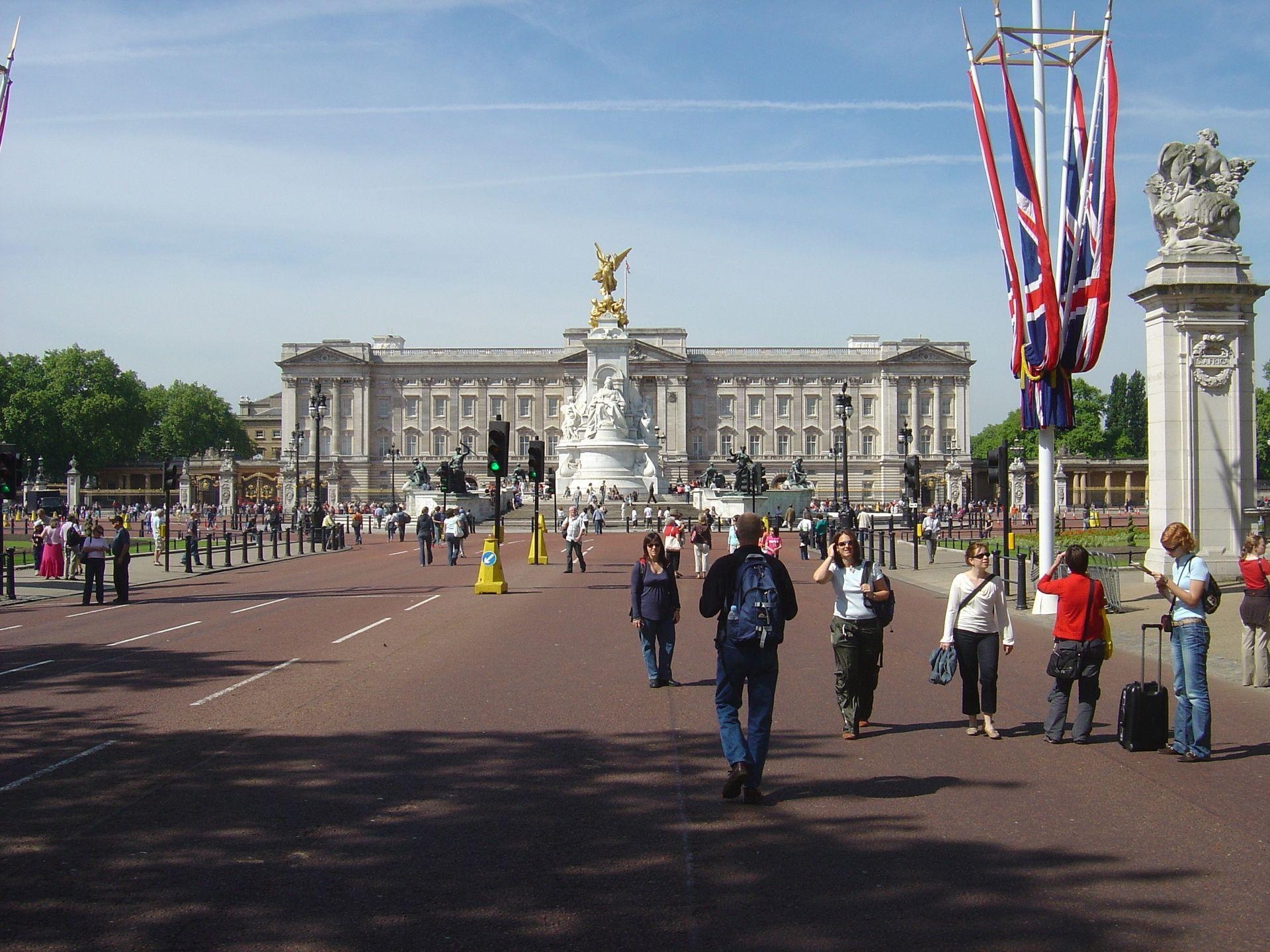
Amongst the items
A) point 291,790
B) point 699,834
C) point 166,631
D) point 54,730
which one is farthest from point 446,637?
point 699,834

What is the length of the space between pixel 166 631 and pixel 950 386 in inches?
5313

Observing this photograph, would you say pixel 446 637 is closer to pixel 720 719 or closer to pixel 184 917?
pixel 720 719

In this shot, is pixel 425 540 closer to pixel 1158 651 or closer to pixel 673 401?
pixel 1158 651

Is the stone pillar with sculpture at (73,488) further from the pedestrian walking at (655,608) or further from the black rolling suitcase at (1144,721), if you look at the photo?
the black rolling suitcase at (1144,721)

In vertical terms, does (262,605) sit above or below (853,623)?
below

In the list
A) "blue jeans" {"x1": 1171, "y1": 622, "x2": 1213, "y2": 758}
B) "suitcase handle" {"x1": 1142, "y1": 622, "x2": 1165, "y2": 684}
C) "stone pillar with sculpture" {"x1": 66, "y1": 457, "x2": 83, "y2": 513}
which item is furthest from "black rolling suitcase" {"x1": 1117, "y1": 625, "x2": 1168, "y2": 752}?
"stone pillar with sculpture" {"x1": 66, "y1": 457, "x2": 83, "y2": 513}

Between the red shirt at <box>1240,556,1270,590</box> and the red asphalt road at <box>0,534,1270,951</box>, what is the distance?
1.24 meters

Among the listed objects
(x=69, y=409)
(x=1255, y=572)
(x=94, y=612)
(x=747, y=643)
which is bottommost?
(x=94, y=612)

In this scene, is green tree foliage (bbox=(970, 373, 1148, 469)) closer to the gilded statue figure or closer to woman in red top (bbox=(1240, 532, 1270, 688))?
the gilded statue figure

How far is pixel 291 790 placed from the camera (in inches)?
333

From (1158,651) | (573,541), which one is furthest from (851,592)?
(573,541)

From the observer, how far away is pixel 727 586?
8.14 meters

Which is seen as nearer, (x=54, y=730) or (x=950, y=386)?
(x=54, y=730)

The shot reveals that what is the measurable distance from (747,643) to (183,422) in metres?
147
